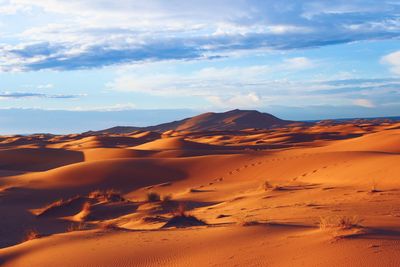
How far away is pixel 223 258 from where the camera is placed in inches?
289

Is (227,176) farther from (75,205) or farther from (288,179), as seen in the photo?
(75,205)

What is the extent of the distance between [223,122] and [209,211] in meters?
114

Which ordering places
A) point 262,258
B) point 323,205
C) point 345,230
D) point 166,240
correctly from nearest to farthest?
point 262,258, point 345,230, point 166,240, point 323,205

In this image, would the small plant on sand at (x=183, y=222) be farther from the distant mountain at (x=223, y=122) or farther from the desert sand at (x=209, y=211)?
the distant mountain at (x=223, y=122)

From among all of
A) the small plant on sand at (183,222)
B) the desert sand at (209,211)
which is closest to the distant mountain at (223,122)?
the desert sand at (209,211)

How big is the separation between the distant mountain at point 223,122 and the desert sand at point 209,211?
85.4m

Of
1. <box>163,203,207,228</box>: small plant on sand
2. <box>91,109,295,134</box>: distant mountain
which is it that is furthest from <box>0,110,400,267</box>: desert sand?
<box>91,109,295,134</box>: distant mountain

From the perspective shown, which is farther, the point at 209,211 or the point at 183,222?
the point at 209,211

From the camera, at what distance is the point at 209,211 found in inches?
596

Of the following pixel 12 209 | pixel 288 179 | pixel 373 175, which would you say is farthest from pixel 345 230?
pixel 288 179

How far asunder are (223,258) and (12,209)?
13242 mm

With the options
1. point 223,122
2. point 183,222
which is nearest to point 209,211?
point 183,222

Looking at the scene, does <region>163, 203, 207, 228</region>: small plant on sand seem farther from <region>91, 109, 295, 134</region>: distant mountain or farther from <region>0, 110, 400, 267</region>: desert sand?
<region>91, 109, 295, 134</region>: distant mountain

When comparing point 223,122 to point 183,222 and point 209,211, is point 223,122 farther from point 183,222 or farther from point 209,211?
point 183,222
